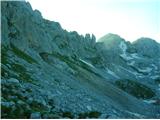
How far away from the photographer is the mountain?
90.0ft

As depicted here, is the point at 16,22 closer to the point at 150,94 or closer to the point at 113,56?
the point at 150,94

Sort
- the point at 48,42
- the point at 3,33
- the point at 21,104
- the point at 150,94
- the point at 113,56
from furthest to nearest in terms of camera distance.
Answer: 1. the point at 113,56
2. the point at 150,94
3. the point at 48,42
4. the point at 3,33
5. the point at 21,104

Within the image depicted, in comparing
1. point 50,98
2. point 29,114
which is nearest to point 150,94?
point 50,98

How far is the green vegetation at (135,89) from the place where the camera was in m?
119

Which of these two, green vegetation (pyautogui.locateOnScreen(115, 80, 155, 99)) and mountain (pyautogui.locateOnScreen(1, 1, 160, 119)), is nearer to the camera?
mountain (pyautogui.locateOnScreen(1, 1, 160, 119))

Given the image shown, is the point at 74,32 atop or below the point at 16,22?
atop

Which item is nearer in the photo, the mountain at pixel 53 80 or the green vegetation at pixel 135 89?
the mountain at pixel 53 80

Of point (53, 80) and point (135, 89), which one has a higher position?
point (135, 89)

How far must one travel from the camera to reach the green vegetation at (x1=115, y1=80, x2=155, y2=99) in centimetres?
11925

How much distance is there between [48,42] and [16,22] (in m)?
26.4

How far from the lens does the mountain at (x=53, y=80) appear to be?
90.0ft

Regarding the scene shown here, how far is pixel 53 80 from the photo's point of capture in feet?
165

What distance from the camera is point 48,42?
98438 mm

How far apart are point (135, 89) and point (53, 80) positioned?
3079 inches
